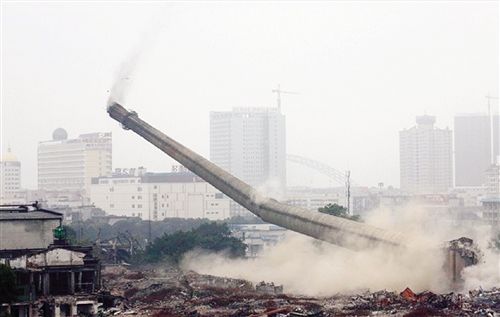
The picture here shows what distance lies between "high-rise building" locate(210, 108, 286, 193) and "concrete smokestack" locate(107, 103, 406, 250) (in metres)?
128

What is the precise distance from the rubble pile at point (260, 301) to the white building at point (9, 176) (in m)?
141

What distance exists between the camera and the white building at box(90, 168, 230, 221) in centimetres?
15312

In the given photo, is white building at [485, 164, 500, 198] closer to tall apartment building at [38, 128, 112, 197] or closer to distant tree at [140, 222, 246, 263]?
tall apartment building at [38, 128, 112, 197]

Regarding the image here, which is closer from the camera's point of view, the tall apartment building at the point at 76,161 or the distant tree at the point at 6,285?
the distant tree at the point at 6,285

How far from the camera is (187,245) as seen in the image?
225 ft

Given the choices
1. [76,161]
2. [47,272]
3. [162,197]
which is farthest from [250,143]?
[47,272]

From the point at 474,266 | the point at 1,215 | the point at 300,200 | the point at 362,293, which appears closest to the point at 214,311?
the point at 362,293

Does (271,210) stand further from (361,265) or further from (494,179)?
(494,179)

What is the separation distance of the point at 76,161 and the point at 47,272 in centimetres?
14713

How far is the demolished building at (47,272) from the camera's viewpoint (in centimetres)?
3969

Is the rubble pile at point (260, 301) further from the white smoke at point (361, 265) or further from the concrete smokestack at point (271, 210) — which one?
the concrete smokestack at point (271, 210)

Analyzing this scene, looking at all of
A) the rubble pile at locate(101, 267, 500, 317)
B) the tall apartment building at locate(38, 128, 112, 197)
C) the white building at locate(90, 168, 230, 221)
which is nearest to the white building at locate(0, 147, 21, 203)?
the tall apartment building at locate(38, 128, 112, 197)

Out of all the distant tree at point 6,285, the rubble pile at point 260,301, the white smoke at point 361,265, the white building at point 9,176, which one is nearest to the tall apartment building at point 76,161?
the white building at point 9,176

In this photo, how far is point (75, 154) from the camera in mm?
186375
